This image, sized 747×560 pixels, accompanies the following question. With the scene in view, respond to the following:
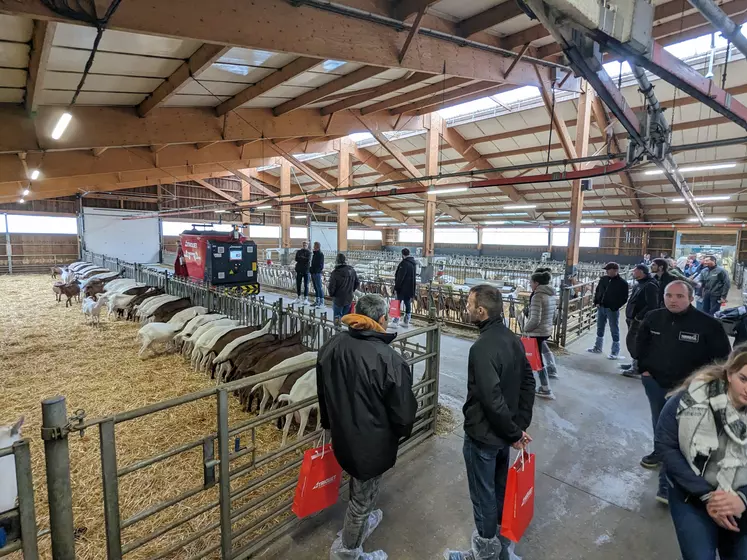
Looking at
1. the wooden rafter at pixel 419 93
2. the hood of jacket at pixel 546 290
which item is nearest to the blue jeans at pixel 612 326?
the hood of jacket at pixel 546 290

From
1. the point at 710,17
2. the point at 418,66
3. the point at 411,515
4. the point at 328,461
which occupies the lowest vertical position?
the point at 411,515

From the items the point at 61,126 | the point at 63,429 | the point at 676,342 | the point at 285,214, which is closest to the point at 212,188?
the point at 285,214

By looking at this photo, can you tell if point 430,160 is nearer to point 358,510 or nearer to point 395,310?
point 395,310

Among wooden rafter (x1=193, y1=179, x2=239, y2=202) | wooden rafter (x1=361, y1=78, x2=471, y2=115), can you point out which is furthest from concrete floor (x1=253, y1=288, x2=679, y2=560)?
wooden rafter (x1=193, y1=179, x2=239, y2=202)

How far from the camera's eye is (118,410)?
3.81 m

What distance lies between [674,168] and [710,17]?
21.9ft

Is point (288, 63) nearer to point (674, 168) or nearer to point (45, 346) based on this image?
point (45, 346)

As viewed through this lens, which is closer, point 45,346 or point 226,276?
point 45,346

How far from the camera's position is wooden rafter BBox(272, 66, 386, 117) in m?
6.30

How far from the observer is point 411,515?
2387 millimetres

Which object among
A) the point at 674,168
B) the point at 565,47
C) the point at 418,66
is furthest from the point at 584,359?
the point at 674,168

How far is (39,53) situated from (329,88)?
4.44m

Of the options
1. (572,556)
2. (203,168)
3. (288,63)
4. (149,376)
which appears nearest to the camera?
(572,556)

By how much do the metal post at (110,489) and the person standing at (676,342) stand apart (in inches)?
127
